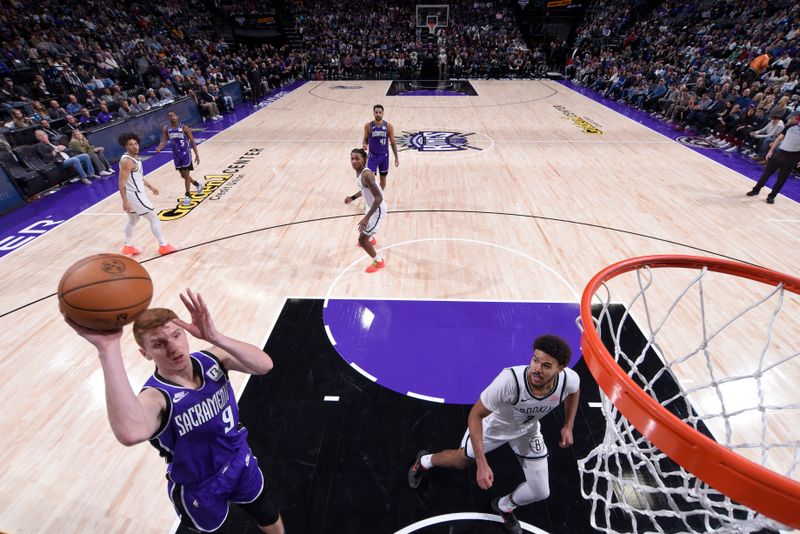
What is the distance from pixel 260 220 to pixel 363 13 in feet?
87.8

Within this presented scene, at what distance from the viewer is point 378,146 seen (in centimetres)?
756

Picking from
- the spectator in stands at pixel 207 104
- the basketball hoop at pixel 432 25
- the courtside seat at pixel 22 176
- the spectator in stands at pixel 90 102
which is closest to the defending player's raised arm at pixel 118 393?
the courtside seat at pixel 22 176

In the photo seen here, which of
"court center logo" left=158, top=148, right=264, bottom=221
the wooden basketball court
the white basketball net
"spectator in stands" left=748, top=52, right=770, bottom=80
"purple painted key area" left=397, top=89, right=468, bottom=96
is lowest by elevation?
"purple painted key area" left=397, top=89, right=468, bottom=96

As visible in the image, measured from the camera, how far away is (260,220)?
7.33m

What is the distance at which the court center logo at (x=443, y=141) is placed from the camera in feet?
36.6

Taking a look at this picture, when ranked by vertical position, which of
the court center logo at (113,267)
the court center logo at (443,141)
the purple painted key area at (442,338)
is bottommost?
the court center logo at (443,141)

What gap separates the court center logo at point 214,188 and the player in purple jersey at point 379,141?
3.17 metres

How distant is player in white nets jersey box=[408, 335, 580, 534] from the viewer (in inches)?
92.0

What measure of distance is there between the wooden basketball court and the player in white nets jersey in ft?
2.44

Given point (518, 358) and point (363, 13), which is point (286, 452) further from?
point (363, 13)

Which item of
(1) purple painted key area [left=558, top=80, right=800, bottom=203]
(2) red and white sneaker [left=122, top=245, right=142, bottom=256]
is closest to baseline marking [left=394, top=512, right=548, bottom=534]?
(2) red and white sneaker [left=122, top=245, right=142, bottom=256]

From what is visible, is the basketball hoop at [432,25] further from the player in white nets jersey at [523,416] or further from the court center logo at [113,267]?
the court center logo at [113,267]

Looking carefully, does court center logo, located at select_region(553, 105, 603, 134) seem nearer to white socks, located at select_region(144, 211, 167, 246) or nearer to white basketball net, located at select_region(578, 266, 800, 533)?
white basketball net, located at select_region(578, 266, 800, 533)

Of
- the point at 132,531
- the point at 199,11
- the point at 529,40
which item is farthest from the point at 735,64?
the point at 199,11
